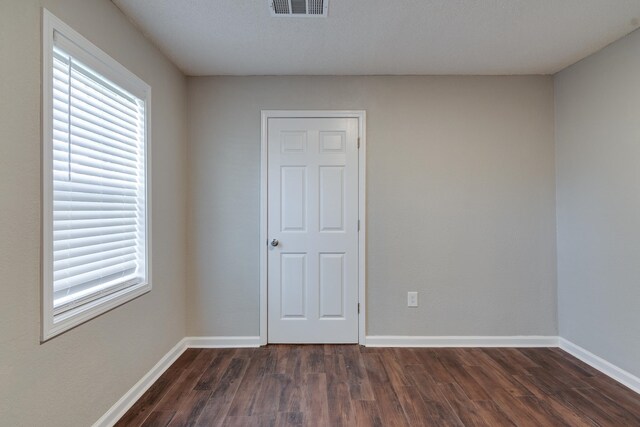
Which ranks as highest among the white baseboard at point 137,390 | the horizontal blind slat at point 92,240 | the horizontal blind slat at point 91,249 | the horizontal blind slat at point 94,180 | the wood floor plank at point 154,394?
the horizontal blind slat at point 94,180

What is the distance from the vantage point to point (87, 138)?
5.58 ft

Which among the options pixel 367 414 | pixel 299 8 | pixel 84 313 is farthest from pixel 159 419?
pixel 299 8

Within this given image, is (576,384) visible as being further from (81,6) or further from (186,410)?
(81,6)

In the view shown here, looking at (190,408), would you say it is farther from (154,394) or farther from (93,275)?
(93,275)

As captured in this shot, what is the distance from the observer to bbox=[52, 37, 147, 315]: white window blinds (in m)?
1.54

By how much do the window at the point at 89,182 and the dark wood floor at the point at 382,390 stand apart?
0.78 meters

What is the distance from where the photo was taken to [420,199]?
2.95 metres

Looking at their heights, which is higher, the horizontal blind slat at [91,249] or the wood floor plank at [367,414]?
the horizontal blind slat at [91,249]

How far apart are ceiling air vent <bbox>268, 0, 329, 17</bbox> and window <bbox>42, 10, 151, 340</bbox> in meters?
1.00

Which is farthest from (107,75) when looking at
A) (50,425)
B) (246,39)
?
(50,425)

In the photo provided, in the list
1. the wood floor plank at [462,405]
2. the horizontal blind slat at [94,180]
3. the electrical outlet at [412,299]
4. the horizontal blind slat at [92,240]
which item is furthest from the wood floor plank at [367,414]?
the horizontal blind slat at [94,180]

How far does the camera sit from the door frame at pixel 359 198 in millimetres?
2943

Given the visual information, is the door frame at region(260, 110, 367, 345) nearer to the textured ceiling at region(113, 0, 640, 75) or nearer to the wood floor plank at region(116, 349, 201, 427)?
Result: the textured ceiling at region(113, 0, 640, 75)

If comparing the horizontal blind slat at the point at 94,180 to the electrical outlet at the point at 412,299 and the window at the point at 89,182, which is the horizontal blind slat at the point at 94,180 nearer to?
the window at the point at 89,182
